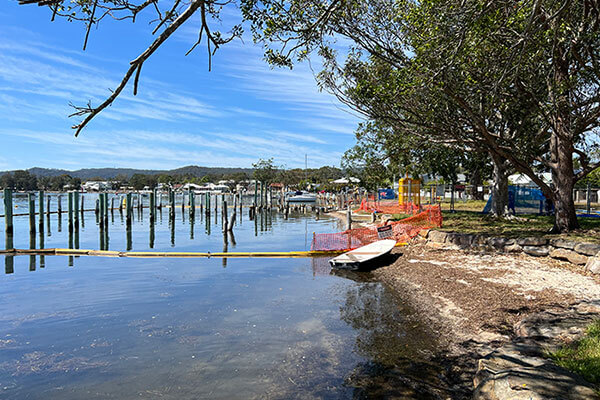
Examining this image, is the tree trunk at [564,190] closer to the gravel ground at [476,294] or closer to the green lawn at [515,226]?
the green lawn at [515,226]

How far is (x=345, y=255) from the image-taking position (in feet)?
49.7

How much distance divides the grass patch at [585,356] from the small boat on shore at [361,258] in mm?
8732

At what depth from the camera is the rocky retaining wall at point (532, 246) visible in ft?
35.6

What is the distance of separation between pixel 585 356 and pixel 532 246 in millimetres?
8411

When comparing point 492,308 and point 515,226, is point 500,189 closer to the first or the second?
point 515,226

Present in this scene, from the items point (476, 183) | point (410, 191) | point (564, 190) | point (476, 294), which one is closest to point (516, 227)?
point (564, 190)

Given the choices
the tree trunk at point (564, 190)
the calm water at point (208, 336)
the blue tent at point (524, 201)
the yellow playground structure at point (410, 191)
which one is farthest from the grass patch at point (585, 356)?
the yellow playground structure at point (410, 191)

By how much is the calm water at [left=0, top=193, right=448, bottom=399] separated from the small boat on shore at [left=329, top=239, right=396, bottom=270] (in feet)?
1.65

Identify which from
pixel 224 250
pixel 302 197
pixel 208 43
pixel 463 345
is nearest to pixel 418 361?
pixel 463 345

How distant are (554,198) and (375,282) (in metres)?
7.25

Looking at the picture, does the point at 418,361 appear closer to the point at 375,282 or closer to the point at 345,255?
the point at 375,282

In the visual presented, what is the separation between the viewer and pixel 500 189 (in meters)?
20.0

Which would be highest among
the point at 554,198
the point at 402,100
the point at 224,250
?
the point at 402,100

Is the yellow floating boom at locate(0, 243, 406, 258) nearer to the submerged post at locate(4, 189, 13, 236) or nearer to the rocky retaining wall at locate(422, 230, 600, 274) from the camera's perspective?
the rocky retaining wall at locate(422, 230, 600, 274)
